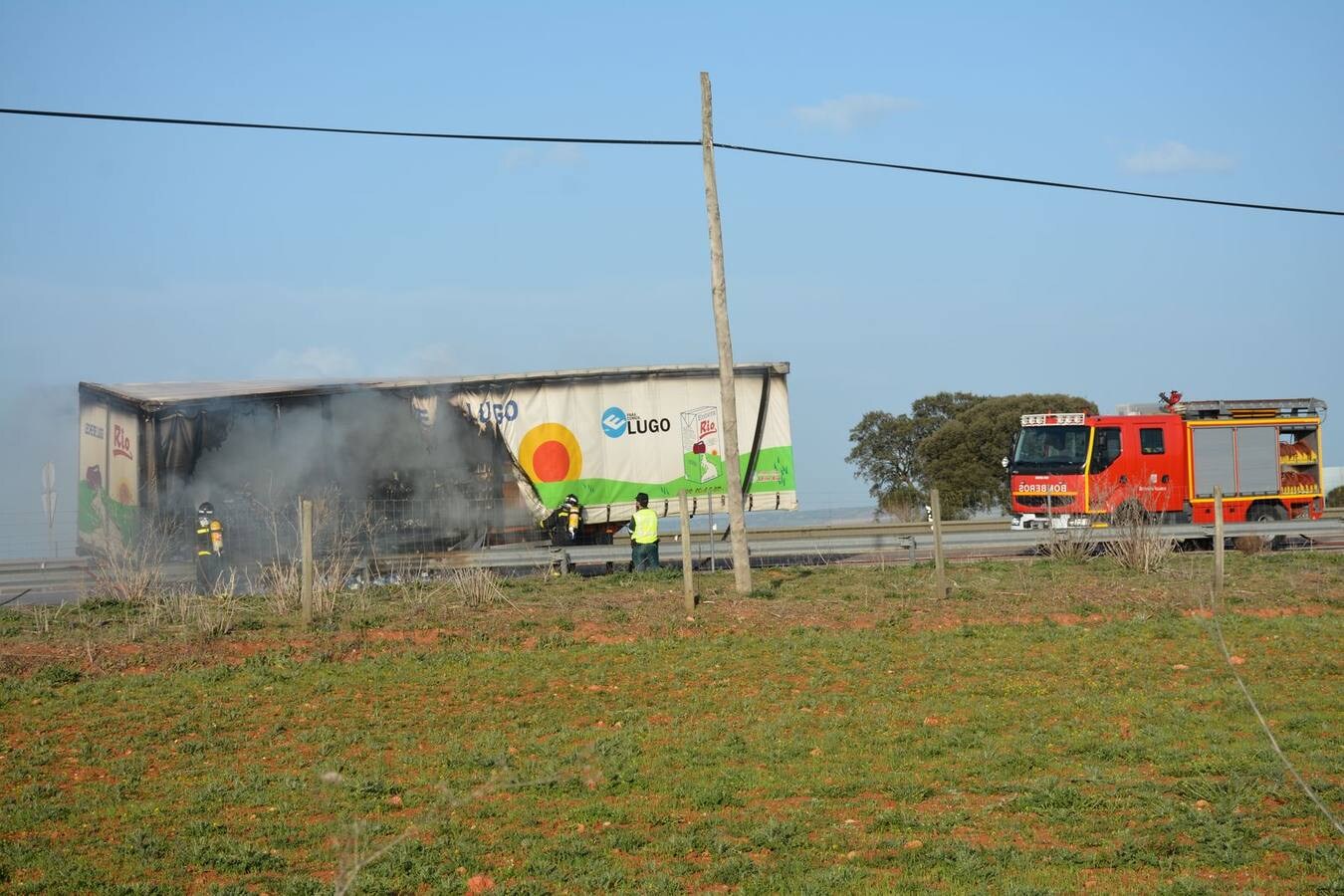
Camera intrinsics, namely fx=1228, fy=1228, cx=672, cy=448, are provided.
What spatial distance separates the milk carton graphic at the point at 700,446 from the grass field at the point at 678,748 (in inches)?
334

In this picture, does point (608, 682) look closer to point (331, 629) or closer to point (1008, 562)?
point (331, 629)

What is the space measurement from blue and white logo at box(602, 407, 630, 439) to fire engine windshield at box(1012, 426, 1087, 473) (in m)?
8.44

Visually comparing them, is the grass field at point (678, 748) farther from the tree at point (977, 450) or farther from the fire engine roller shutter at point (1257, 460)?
the tree at point (977, 450)

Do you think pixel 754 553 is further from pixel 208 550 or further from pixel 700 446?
pixel 208 550

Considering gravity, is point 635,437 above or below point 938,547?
above

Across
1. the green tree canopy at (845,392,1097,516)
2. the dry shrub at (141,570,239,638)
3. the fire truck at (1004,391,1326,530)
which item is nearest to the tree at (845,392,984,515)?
the green tree canopy at (845,392,1097,516)

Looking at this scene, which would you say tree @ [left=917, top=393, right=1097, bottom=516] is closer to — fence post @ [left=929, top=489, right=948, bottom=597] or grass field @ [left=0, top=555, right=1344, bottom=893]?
fence post @ [left=929, top=489, right=948, bottom=597]

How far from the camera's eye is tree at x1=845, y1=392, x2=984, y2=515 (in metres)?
56.9

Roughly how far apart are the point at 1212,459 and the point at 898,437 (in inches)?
1239

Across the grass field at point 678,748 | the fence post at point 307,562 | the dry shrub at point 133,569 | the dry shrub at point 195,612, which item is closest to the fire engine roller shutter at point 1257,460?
the grass field at point 678,748

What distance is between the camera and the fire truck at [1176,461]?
2511 cm

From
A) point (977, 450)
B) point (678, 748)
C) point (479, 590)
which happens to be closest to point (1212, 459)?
point (479, 590)

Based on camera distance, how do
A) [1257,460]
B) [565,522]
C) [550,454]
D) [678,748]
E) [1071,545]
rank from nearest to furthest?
[678,748] < [1071,545] < [565,522] < [550,454] < [1257,460]

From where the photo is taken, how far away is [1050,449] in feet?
83.8
